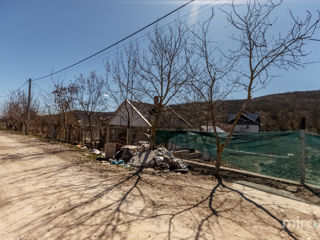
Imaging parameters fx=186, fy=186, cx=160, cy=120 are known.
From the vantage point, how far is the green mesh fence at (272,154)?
5289 mm

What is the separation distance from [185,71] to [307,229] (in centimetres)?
654

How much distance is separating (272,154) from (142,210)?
469 centimetres

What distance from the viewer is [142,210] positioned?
11.7ft

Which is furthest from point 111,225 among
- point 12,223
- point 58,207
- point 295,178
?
point 295,178

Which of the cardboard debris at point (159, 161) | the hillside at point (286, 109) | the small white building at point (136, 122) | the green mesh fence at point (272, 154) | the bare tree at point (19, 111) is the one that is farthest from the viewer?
the hillside at point (286, 109)

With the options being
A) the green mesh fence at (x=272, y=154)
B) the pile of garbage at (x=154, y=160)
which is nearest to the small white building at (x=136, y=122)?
the pile of garbage at (x=154, y=160)

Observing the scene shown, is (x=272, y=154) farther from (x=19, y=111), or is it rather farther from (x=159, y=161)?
(x=19, y=111)

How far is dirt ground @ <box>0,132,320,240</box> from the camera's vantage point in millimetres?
2844

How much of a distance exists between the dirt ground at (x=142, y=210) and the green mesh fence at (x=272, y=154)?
1.45 metres

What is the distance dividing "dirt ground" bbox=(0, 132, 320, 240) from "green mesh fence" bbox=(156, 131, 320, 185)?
145 cm

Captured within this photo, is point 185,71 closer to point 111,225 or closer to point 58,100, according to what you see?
point 111,225

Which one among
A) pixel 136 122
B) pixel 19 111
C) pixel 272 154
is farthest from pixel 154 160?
pixel 19 111

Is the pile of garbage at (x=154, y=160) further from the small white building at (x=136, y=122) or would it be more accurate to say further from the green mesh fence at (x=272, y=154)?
the small white building at (x=136, y=122)

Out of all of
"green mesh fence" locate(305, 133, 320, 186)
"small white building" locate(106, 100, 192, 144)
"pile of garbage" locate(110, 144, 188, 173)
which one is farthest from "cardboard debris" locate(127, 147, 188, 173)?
"green mesh fence" locate(305, 133, 320, 186)
